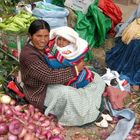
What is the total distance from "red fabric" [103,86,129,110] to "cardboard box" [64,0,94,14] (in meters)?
1.72

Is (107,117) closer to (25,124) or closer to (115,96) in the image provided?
(115,96)

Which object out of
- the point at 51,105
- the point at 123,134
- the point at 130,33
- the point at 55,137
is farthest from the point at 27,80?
the point at 130,33

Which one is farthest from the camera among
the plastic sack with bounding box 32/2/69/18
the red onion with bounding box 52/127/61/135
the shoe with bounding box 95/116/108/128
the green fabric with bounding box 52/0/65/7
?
the green fabric with bounding box 52/0/65/7

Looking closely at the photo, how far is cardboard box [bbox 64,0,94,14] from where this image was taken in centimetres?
546

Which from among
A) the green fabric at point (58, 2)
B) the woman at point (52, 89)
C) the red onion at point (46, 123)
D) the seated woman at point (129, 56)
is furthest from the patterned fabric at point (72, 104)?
the green fabric at point (58, 2)

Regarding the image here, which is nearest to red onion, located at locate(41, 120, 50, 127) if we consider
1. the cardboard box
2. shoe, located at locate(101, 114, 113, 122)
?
shoe, located at locate(101, 114, 113, 122)

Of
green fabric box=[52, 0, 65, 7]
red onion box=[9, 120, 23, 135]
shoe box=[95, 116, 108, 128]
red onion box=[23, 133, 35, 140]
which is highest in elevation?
green fabric box=[52, 0, 65, 7]

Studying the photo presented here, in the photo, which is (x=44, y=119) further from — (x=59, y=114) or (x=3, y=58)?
(x=3, y=58)

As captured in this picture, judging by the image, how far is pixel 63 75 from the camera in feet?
12.0

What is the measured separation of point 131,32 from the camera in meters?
4.79

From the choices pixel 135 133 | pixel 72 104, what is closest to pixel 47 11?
pixel 72 104

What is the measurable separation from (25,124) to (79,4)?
2.63 m

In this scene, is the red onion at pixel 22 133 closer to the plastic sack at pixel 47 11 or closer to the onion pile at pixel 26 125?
the onion pile at pixel 26 125

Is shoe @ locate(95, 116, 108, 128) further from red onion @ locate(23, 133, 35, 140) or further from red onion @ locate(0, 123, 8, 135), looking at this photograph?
red onion @ locate(0, 123, 8, 135)
